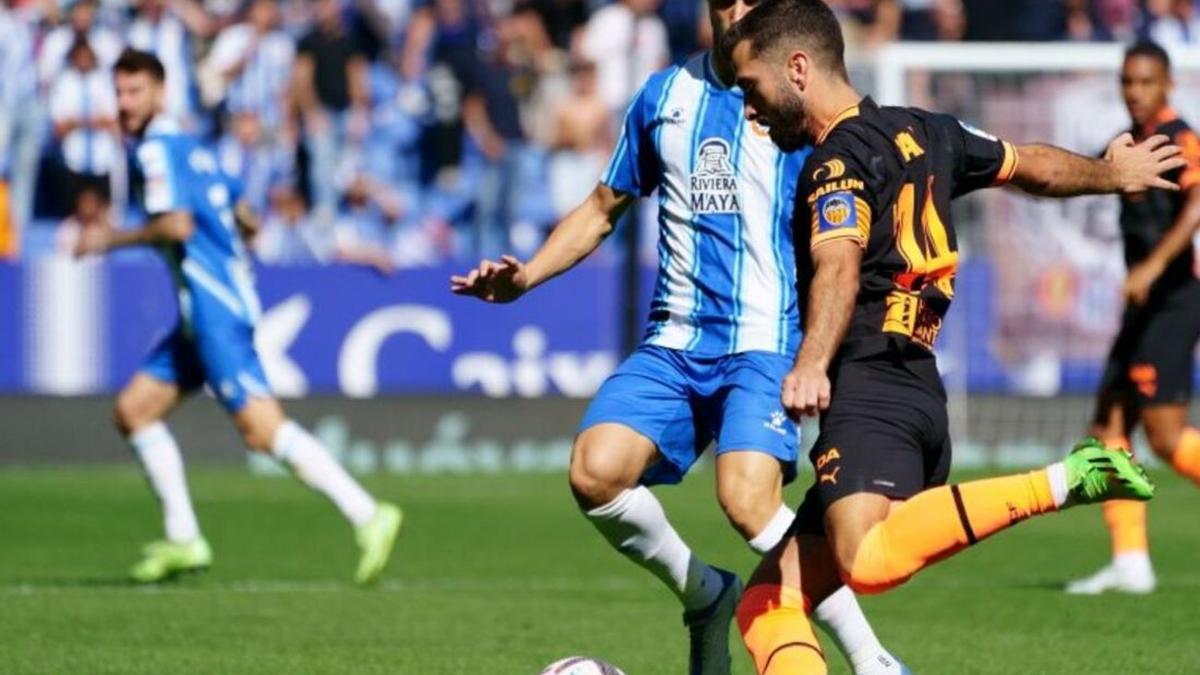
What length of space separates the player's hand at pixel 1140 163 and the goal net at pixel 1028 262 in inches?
456

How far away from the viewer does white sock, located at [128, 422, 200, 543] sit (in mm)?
11844

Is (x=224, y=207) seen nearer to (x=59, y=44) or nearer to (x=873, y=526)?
(x=873, y=526)

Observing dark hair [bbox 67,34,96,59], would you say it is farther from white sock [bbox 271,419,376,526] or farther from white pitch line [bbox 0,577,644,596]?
white pitch line [bbox 0,577,644,596]

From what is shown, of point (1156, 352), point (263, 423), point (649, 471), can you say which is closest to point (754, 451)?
point (649, 471)

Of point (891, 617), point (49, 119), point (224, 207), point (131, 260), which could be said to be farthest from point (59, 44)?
point (891, 617)

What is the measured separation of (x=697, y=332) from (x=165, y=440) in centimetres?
483

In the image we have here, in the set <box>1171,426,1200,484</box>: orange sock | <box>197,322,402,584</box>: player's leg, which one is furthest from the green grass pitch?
<box>1171,426,1200,484</box>: orange sock

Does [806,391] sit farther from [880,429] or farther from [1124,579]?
[1124,579]

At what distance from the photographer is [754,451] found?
24.8 ft

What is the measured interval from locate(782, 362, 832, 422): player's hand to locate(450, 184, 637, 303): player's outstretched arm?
1649 millimetres

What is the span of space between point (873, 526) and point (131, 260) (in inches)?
504

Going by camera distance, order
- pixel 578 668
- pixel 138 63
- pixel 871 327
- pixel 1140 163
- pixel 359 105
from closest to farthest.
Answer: pixel 871 327, pixel 1140 163, pixel 578 668, pixel 138 63, pixel 359 105

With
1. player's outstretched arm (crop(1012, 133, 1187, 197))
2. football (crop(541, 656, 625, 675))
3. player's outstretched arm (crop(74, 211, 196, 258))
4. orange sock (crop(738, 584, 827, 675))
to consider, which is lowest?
football (crop(541, 656, 625, 675))

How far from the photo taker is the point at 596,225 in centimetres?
802
